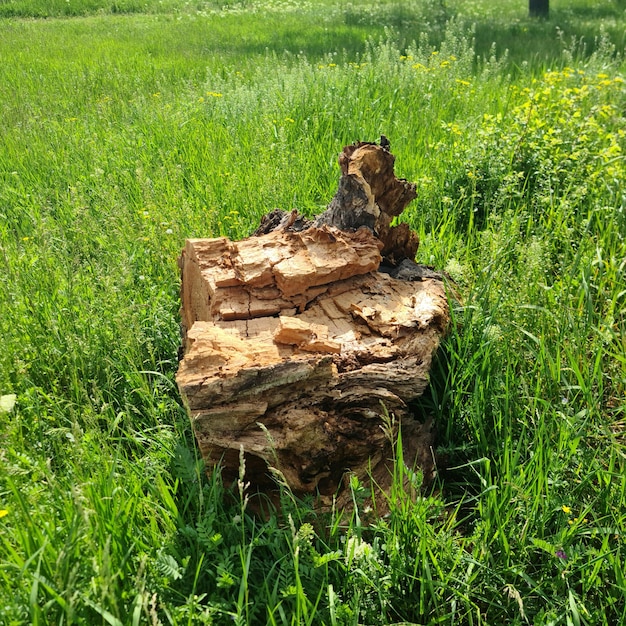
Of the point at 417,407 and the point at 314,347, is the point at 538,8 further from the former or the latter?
the point at 314,347

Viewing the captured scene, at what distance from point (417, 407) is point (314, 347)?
0.69 m

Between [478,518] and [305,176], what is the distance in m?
2.88

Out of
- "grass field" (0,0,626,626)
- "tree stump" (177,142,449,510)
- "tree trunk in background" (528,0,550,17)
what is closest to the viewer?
"grass field" (0,0,626,626)

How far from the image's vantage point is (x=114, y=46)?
1041 cm

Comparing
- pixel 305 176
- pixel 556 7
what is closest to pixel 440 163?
pixel 305 176

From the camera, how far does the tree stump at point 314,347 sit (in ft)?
6.50

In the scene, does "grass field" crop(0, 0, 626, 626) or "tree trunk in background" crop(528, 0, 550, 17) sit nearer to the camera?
"grass field" crop(0, 0, 626, 626)

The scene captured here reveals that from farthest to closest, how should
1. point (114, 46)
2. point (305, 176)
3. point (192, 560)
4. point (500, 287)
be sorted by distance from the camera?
1. point (114, 46)
2. point (305, 176)
3. point (500, 287)
4. point (192, 560)

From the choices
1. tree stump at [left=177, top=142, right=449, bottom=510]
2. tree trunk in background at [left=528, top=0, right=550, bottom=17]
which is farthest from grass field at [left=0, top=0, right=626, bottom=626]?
tree trunk in background at [left=528, top=0, right=550, bottom=17]

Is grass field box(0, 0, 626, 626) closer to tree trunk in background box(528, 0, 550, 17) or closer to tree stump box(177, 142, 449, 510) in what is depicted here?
tree stump box(177, 142, 449, 510)

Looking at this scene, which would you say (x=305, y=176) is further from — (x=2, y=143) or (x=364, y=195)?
(x=2, y=143)

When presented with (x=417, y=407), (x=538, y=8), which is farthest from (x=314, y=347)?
(x=538, y=8)

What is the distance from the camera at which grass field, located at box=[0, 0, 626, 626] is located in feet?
5.72

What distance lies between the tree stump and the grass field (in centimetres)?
16
